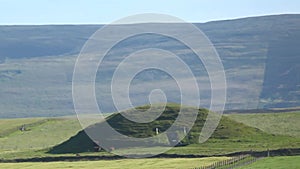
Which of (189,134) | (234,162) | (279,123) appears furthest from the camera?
(279,123)

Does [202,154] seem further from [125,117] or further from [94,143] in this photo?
[125,117]

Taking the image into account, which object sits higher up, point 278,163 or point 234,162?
point 234,162

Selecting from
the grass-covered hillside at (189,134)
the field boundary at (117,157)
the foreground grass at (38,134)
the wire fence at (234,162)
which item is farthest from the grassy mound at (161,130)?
the wire fence at (234,162)

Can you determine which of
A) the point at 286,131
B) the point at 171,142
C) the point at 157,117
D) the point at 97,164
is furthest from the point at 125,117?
the point at 97,164

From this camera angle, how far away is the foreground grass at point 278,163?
8356 cm

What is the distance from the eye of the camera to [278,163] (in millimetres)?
88000

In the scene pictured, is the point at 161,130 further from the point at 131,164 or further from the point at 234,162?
the point at 234,162

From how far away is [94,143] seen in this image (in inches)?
4811

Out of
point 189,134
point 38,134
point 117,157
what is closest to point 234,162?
point 117,157

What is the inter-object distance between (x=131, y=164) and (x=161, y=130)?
2898 centimetres

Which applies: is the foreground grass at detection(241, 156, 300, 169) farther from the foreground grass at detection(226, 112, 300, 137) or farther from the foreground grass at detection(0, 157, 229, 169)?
the foreground grass at detection(226, 112, 300, 137)

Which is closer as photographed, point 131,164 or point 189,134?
point 131,164

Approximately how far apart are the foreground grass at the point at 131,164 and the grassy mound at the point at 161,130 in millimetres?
15716

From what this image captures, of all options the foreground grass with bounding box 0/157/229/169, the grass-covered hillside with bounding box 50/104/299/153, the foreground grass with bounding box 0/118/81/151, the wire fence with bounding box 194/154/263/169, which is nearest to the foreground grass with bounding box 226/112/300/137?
the grass-covered hillside with bounding box 50/104/299/153
